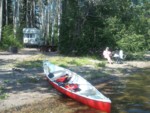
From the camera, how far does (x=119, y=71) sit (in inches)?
968

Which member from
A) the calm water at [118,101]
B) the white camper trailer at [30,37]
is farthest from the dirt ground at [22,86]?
the white camper trailer at [30,37]

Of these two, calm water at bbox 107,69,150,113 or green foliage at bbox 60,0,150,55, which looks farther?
green foliage at bbox 60,0,150,55

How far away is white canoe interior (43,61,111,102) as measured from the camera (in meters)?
13.3

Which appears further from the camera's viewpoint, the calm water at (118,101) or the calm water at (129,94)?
the calm water at (129,94)

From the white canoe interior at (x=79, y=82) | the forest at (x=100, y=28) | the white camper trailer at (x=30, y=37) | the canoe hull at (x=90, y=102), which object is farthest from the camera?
the white camper trailer at (x=30, y=37)

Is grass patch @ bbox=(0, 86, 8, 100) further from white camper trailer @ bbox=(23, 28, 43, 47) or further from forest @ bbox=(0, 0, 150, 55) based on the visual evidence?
white camper trailer @ bbox=(23, 28, 43, 47)

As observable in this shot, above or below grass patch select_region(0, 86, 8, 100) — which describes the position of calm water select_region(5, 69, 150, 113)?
below

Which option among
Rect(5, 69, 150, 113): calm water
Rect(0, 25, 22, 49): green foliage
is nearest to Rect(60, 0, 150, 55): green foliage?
Rect(5, 69, 150, 113): calm water

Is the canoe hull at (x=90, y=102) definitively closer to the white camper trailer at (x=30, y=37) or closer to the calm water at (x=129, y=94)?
the calm water at (x=129, y=94)

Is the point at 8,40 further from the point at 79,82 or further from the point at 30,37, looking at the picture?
the point at 79,82

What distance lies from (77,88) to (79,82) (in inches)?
48.9

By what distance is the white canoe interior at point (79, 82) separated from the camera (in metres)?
13.3

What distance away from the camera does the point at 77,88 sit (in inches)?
581

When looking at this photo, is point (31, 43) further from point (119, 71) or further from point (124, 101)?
point (124, 101)
